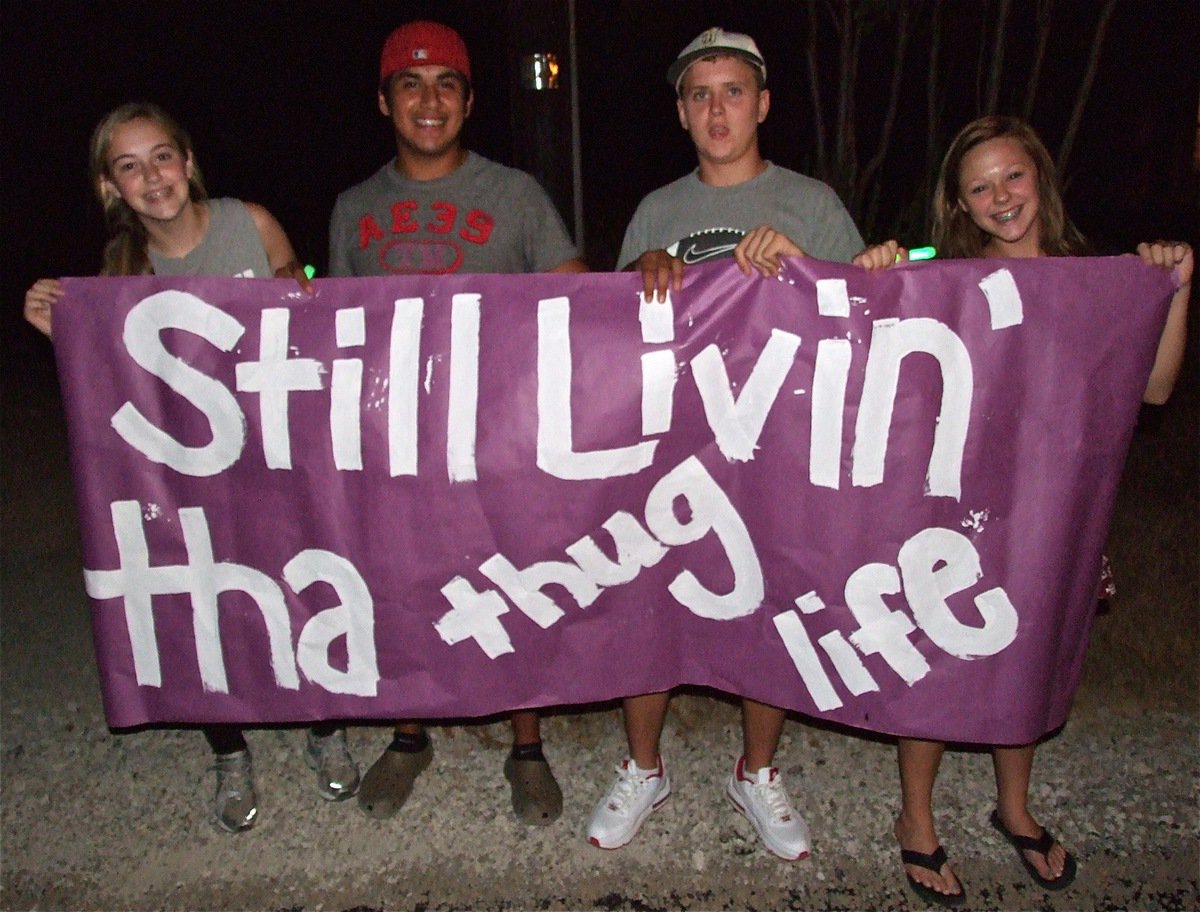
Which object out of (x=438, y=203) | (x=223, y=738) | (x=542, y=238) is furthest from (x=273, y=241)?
(x=223, y=738)

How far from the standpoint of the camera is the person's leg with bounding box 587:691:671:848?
2.60m

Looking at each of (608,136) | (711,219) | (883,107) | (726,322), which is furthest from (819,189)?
(608,136)

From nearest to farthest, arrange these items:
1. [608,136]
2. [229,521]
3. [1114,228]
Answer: [229,521] < [1114,228] < [608,136]

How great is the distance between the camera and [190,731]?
123 inches

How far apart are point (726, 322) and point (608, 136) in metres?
12.4

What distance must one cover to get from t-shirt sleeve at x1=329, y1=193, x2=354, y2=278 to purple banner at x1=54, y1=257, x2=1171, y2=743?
1.03 feet

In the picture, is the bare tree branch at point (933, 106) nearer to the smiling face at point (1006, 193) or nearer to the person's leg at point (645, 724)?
the smiling face at point (1006, 193)

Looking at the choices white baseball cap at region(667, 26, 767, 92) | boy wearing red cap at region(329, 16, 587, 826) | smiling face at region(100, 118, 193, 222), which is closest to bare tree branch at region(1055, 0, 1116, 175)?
white baseball cap at region(667, 26, 767, 92)

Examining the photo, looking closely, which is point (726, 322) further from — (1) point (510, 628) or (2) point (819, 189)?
(1) point (510, 628)

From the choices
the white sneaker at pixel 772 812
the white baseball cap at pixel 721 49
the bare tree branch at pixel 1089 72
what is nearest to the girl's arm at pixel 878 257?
the white baseball cap at pixel 721 49

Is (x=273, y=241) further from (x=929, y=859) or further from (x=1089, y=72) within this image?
(x=1089, y=72)

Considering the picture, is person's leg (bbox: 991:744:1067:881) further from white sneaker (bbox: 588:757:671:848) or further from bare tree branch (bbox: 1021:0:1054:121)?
bare tree branch (bbox: 1021:0:1054:121)

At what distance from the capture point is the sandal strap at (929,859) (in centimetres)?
243

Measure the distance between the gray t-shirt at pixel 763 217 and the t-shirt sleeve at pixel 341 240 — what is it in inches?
32.2
